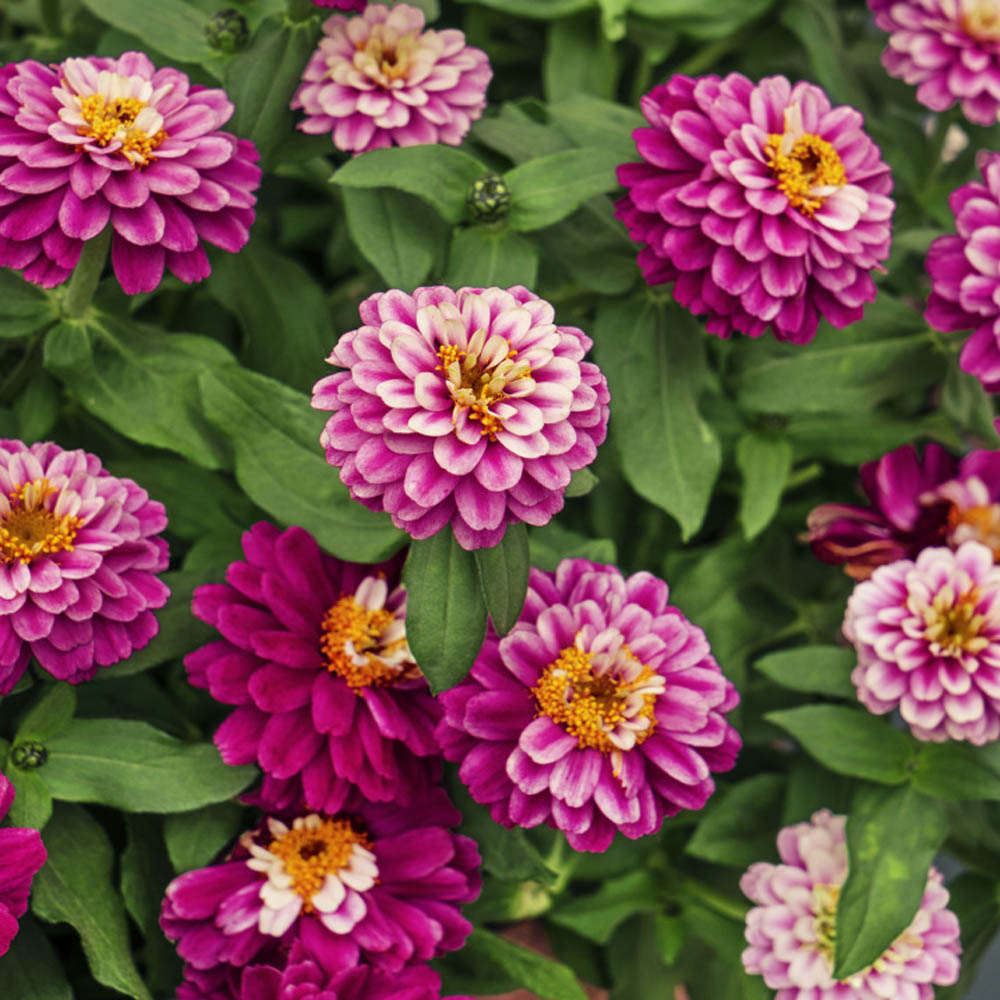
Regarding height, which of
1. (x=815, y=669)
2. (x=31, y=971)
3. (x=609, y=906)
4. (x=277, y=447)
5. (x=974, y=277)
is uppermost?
(x=974, y=277)

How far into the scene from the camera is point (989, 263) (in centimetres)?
77

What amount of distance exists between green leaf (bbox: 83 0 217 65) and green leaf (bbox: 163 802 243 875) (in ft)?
1.68

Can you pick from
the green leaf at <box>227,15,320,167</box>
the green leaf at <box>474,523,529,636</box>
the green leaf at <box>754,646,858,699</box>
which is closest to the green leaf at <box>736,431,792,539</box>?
the green leaf at <box>754,646,858,699</box>

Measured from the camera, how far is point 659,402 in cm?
86

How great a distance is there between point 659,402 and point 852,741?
27 centimetres

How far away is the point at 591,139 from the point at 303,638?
1.39ft

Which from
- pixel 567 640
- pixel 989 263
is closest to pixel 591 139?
pixel 989 263

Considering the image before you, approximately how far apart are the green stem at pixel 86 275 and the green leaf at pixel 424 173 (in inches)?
5.8

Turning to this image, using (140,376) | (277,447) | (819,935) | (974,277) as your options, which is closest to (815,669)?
(819,935)

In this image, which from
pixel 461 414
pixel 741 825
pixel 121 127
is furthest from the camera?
pixel 741 825

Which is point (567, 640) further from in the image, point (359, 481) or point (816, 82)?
point (816, 82)

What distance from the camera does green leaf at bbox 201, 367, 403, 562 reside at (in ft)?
2.48

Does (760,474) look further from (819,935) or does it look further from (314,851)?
(314,851)

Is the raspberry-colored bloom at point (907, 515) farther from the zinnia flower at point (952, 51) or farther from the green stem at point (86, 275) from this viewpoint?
the green stem at point (86, 275)
